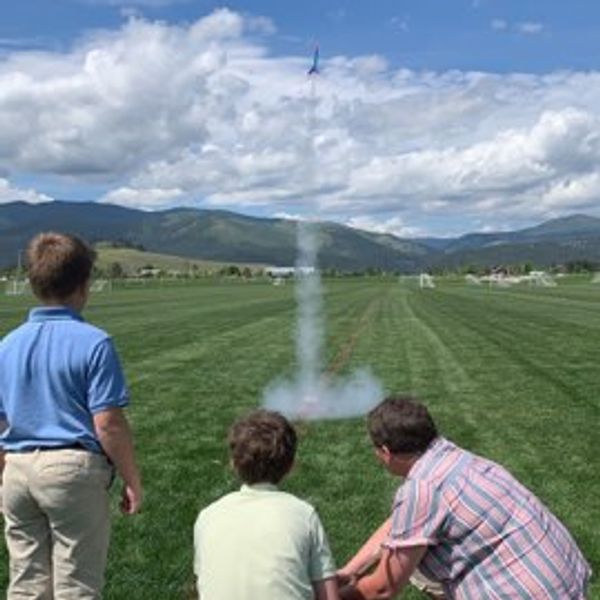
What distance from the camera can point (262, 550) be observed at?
13.9 ft

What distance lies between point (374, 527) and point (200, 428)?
5874 mm

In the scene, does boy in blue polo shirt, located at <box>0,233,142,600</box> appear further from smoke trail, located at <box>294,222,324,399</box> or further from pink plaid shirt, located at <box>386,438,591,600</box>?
smoke trail, located at <box>294,222,324,399</box>

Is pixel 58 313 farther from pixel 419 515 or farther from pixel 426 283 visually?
pixel 426 283

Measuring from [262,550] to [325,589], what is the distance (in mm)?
366

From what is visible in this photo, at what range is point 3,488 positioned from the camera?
506 cm

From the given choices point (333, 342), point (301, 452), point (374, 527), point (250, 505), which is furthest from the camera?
point (333, 342)

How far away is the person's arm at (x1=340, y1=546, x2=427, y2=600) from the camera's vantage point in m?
4.63

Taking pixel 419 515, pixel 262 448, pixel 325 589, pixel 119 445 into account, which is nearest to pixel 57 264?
pixel 119 445

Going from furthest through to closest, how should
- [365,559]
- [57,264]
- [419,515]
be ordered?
[365,559] → [57,264] → [419,515]

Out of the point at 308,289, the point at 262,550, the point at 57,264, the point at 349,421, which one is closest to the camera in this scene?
the point at 262,550

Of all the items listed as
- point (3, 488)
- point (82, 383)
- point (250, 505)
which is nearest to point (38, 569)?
point (3, 488)

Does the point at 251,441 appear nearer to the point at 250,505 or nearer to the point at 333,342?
the point at 250,505

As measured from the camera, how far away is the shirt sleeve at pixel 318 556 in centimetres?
430

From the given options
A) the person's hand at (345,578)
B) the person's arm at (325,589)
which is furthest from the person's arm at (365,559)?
the person's arm at (325,589)
